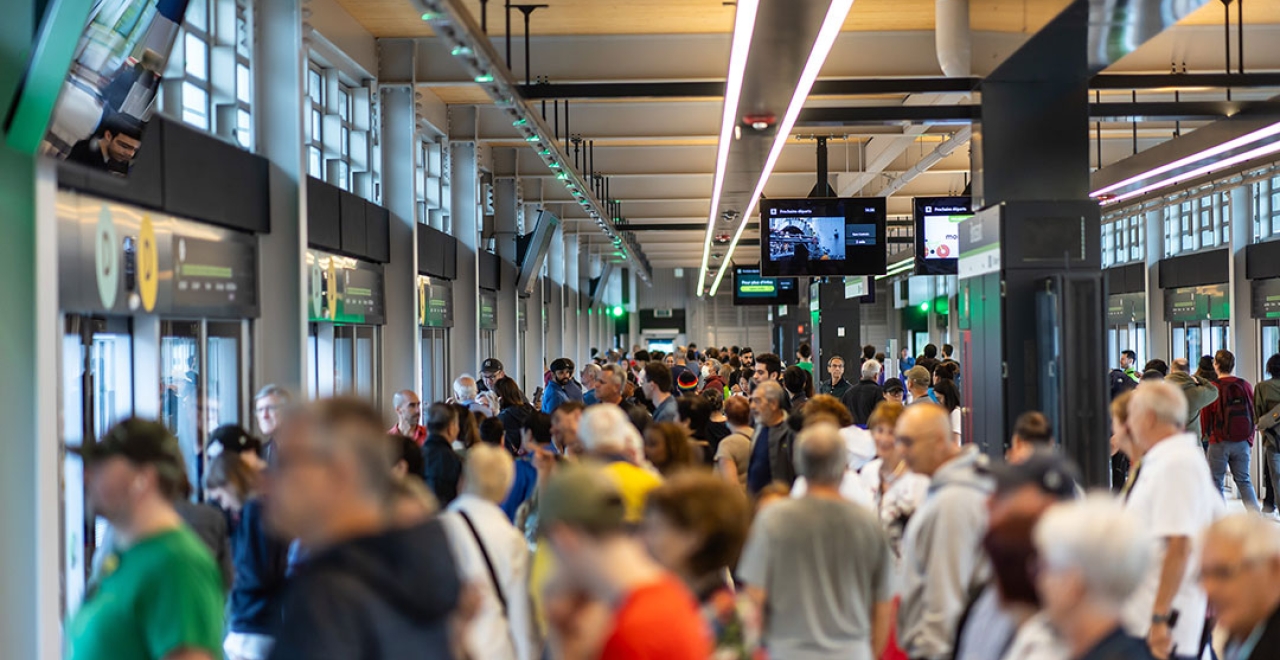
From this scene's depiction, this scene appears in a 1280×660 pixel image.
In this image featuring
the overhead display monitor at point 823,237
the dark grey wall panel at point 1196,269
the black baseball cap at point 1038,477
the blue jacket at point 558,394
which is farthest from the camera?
the dark grey wall panel at point 1196,269

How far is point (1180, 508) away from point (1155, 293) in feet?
56.0

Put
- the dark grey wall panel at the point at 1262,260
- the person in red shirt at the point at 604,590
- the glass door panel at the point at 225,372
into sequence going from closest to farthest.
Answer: the person in red shirt at the point at 604,590
the glass door panel at the point at 225,372
the dark grey wall panel at the point at 1262,260

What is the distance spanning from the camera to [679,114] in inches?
598

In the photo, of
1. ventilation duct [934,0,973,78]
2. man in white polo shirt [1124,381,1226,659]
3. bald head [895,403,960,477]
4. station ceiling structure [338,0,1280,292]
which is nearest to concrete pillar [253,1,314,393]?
station ceiling structure [338,0,1280,292]

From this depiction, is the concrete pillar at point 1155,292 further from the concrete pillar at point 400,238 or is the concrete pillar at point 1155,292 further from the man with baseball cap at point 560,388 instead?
the concrete pillar at point 400,238

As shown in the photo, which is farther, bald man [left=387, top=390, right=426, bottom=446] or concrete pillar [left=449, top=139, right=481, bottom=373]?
concrete pillar [left=449, top=139, right=481, bottom=373]

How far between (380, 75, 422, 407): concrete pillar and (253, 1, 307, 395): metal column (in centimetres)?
342

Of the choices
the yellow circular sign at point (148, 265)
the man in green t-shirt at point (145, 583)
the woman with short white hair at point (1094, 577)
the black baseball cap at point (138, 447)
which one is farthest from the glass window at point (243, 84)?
the woman with short white hair at point (1094, 577)

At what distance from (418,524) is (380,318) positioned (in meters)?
9.90

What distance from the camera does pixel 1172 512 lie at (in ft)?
15.6

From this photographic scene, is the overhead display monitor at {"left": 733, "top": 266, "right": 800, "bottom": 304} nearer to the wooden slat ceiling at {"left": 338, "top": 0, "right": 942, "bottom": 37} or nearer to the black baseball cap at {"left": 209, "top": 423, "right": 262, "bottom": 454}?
the wooden slat ceiling at {"left": 338, "top": 0, "right": 942, "bottom": 37}

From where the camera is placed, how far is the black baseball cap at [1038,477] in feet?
11.4

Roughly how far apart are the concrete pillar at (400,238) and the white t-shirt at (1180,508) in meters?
9.11

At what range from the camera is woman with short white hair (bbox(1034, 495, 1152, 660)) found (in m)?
2.64
